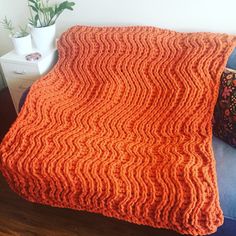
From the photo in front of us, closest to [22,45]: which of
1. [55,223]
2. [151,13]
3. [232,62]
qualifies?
[151,13]

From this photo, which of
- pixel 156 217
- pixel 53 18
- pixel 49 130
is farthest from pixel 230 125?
pixel 53 18

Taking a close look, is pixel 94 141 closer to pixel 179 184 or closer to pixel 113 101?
pixel 113 101

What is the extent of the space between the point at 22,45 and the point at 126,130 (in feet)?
3.24

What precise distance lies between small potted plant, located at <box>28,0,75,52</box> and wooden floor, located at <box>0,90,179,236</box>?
1002 mm

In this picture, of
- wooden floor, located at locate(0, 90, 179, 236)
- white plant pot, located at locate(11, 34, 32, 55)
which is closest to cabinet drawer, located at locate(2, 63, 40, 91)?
white plant pot, located at locate(11, 34, 32, 55)

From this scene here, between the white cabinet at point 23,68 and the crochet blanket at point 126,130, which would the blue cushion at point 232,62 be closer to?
the crochet blanket at point 126,130

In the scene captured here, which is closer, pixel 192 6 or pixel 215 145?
pixel 215 145

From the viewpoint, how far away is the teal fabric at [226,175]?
1.06 metres

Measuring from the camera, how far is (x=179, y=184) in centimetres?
108

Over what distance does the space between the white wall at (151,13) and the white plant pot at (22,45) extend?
293 millimetres

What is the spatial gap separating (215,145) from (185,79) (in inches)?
14.1

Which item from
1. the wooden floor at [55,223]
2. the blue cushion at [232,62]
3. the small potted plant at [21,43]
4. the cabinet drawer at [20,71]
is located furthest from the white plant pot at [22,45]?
the blue cushion at [232,62]

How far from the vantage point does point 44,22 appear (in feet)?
6.25

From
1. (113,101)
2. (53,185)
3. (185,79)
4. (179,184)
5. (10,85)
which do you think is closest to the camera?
(179,184)
